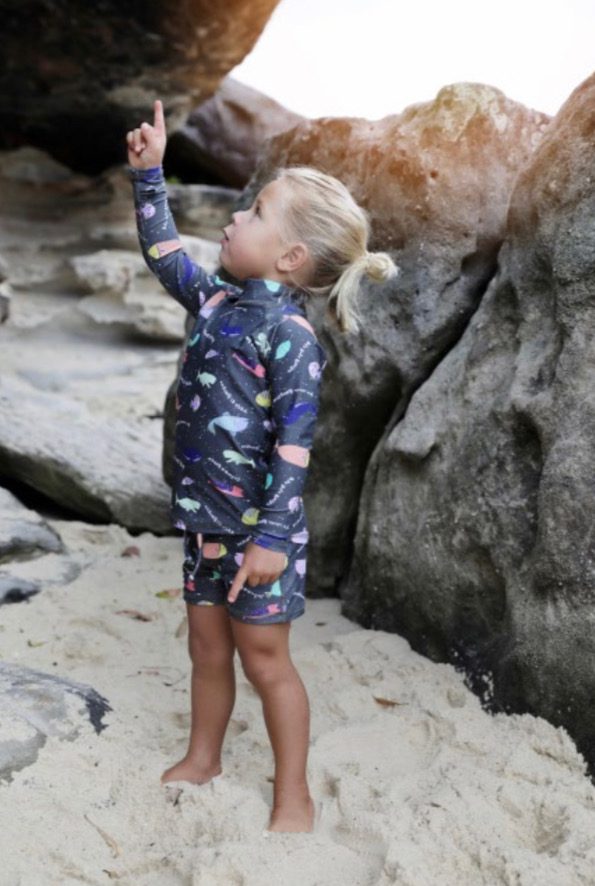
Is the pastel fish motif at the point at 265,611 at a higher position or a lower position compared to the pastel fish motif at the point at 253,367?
lower

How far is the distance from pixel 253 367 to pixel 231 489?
10.6 inches

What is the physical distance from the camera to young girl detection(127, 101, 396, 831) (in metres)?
2.07

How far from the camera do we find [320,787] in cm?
222

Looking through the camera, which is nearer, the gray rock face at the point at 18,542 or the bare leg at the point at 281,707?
the bare leg at the point at 281,707

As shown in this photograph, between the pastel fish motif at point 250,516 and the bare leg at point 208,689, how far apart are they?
0.25 meters

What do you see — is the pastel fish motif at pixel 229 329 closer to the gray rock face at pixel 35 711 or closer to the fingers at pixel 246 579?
the fingers at pixel 246 579

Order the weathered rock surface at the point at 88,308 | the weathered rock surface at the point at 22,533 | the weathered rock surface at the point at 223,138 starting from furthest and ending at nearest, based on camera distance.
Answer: the weathered rock surface at the point at 223,138, the weathered rock surface at the point at 88,308, the weathered rock surface at the point at 22,533

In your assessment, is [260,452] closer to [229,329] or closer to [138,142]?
[229,329]

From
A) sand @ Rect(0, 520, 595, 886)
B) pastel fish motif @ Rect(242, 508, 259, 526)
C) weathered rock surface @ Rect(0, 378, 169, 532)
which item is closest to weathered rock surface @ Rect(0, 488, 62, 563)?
weathered rock surface @ Rect(0, 378, 169, 532)

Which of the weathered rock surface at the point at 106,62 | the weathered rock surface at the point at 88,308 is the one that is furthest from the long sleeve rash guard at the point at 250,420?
the weathered rock surface at the point at 106,62

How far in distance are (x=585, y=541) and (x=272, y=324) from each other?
865 millimetres

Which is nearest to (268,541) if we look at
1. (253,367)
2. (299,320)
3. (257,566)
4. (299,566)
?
(257,566)

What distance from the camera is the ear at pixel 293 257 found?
2.20 meters

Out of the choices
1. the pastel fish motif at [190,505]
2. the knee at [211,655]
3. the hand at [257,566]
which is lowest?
the knee at [211,655]
